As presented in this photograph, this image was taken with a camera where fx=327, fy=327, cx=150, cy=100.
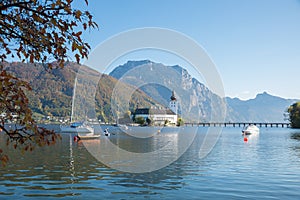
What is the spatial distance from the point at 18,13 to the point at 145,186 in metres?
17.1

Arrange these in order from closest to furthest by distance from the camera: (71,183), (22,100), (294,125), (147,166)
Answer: (22,100) < (71,183) < (147,166) < (294,125)

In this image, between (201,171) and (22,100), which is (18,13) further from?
(201,171)

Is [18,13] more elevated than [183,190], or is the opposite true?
[18,13]

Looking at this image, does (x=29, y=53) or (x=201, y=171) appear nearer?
(x=29, y=53)

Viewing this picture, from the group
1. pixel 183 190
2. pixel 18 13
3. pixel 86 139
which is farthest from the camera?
pixel 86 139

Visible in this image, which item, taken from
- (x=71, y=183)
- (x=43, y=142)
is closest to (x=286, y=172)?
(x=71, y=183)

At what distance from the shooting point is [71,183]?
2186 centimetres


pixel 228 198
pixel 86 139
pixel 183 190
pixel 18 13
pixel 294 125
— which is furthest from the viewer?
pixel 294 125

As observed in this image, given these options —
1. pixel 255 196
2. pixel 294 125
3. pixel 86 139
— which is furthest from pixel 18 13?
pixel 294 125

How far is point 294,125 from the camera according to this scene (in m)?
167

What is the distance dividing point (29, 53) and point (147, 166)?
998 inches

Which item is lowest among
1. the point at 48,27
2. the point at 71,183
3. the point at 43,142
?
the point at 71,183

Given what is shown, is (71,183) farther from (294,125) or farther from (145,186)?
(294,125)

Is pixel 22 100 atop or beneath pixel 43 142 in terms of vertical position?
atop
